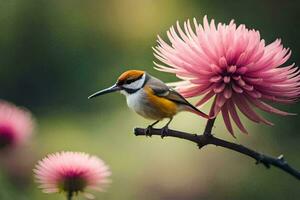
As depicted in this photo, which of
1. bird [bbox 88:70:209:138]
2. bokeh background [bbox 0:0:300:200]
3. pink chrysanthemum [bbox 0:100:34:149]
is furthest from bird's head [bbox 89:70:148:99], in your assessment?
Result: bokeh background [bbox 0:0:300:200]

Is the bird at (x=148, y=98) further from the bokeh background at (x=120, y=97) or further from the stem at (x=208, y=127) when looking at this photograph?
the bokeh background at (x=120, y=97)

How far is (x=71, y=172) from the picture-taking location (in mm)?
922

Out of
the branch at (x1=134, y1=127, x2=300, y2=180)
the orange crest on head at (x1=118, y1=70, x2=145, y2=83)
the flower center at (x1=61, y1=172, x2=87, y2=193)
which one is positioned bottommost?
the flower center at (x1=61, y1=172, x2=87, y2=193)

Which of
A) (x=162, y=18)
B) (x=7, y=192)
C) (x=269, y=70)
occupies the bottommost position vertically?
(x=7, y=192)

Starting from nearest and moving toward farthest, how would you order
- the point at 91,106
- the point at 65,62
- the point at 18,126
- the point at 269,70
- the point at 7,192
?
the point at 269,70, the point at 7,192, the point at 18,126, the point at 91,106, the point at 65,62

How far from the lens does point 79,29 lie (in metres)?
4.84

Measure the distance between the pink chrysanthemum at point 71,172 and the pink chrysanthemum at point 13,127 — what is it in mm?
400

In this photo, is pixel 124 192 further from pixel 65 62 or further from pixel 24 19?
pixel 24 19

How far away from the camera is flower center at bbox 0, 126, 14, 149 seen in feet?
4.33

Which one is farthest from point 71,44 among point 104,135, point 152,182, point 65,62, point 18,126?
point 18,126

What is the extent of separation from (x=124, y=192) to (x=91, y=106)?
126cm

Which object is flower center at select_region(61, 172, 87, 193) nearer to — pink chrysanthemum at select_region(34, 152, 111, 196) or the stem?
pink chrysanthemum at select_region(34, 152, 111, 196)

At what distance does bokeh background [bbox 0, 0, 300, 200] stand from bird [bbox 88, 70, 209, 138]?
4.75 feet

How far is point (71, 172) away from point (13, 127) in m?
0.43
